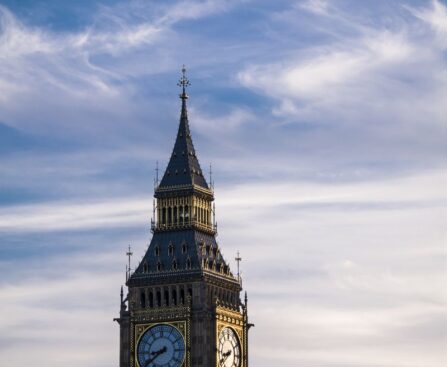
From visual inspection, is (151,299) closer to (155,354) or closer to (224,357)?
(155,354)

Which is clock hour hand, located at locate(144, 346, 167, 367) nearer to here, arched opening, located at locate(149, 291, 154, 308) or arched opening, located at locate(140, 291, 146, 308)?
arched opening, located at locate(149, 291, 154, 308)

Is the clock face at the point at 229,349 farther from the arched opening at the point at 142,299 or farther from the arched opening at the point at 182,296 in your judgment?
the arched opening at the point at 142,299

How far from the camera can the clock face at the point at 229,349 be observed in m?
193

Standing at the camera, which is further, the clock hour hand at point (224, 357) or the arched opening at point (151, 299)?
the arched opening at point (151, 299)

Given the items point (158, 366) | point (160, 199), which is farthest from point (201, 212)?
point (158, 366)

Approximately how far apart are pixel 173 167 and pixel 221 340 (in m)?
20.1

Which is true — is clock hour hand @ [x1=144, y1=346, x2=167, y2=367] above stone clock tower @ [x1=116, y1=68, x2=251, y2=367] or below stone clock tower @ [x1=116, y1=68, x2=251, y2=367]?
→ below

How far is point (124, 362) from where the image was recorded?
193500mm

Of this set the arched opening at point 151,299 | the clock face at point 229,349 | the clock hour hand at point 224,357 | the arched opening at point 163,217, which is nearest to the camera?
the clock hour hand at point 224,357

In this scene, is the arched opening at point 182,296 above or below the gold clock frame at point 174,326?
above

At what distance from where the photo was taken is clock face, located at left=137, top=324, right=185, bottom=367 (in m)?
192

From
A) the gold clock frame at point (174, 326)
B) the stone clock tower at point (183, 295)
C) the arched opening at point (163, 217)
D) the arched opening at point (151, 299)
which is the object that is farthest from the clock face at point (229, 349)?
the arched opening at point (163, 217)

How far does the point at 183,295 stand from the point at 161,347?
5.92 metres

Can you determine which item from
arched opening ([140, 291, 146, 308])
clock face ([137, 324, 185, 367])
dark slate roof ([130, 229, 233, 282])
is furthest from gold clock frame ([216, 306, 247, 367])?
arched opening ([140, 291, 146, 308])
